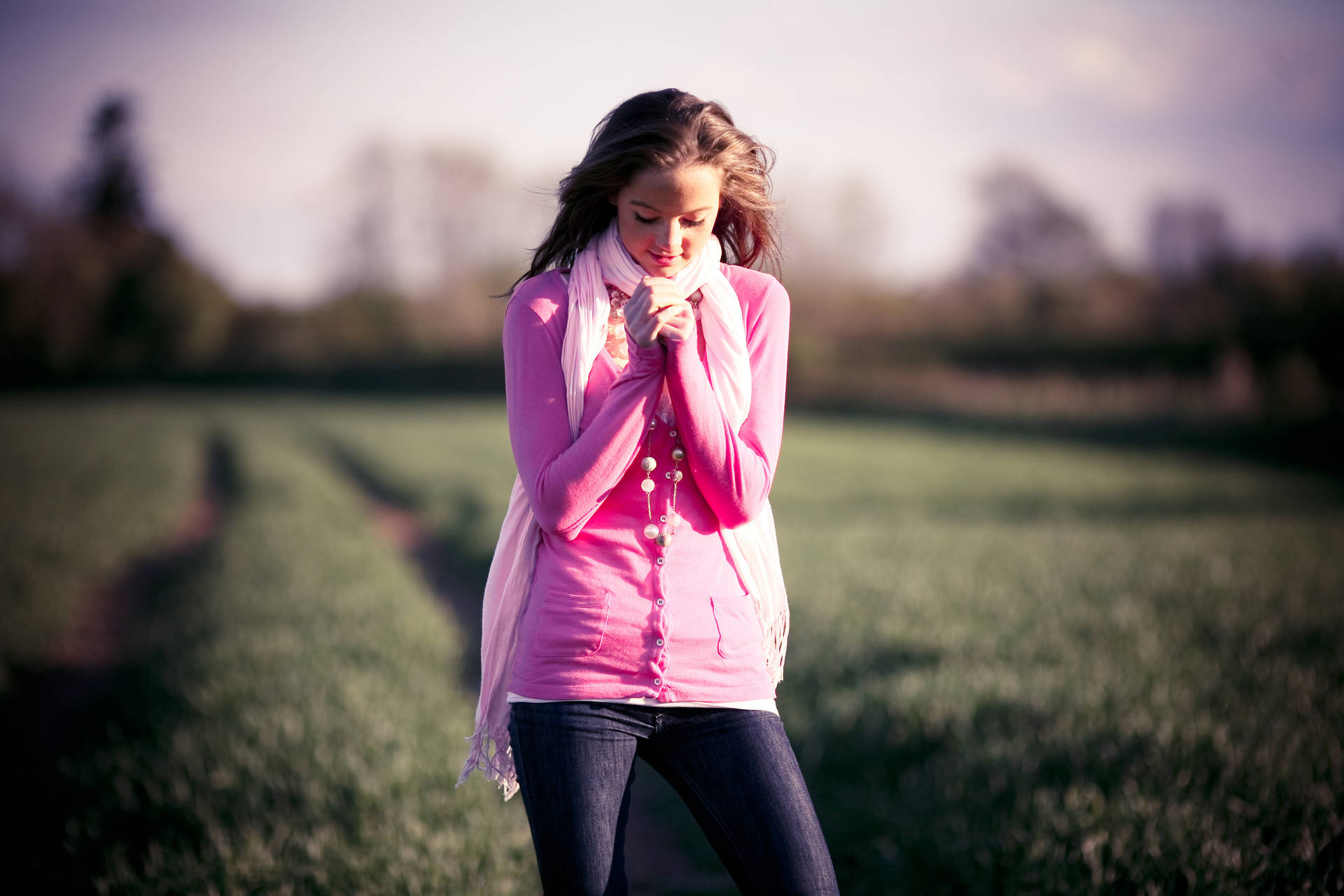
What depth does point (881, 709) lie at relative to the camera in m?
5.18

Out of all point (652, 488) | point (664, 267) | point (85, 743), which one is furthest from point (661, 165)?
point (85, 743)

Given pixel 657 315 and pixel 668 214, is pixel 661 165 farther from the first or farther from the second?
pixel 657 315

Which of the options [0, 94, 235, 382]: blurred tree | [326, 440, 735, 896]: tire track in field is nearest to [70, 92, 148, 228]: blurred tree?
[0, 94, 235, 382]: blurred tree

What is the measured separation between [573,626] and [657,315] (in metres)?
0.62

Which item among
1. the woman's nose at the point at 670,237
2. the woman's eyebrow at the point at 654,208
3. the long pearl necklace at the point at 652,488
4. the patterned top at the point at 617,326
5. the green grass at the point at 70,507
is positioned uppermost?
the woman's eyebrow at the point at 654,208

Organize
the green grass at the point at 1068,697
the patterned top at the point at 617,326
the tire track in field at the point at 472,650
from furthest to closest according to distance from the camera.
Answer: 1. the tire track in field at the point at 472,650
2. the green grass at the point at 1068,697
3. the patterned top at the point at 617,326

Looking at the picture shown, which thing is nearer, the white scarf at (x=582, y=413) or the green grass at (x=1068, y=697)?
the white scarf at (x=582, y=413)

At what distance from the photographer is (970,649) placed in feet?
20.9

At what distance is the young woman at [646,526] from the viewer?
1786 mm

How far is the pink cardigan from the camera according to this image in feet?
5.97

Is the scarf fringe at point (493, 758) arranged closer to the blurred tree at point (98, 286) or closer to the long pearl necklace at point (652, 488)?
the long pearl necklace at point (652, 488)

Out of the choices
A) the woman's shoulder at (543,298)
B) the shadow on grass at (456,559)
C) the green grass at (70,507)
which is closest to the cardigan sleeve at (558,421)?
the woman's shoulder at (543,298)

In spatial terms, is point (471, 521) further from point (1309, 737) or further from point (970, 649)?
point (1309, 737)

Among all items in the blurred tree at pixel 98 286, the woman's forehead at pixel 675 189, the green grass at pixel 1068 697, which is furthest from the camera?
the blurred tree at pixel 98 286
